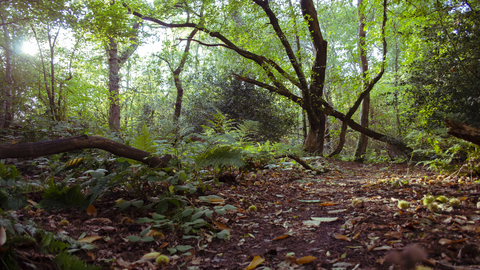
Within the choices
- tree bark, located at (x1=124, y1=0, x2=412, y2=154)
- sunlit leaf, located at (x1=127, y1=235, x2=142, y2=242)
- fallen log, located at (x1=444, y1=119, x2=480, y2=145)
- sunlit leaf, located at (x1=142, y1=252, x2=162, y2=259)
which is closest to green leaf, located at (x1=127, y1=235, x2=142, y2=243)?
sunlit leaf, located at (x1=127, y1=235, x2=142, y2=242)

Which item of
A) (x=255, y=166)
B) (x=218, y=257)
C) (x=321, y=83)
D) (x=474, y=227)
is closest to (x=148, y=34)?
(x=321, y=83)

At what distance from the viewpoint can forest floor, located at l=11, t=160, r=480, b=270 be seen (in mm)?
1313

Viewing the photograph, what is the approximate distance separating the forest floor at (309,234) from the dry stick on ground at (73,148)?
0.40 meters

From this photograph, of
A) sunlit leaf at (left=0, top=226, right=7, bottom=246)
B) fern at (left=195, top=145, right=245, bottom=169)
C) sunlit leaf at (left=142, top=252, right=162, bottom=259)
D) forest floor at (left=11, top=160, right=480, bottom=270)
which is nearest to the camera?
sunlit leaf at (left=0, top=226, right=7, bottom=246)

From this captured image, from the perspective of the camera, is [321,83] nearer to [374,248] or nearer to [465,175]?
[465,175]

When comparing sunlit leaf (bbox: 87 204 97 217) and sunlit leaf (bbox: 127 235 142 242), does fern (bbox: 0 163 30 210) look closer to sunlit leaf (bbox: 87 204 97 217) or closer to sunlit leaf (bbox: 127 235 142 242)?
sunlit leaf (bbox: 87 204 97 217)

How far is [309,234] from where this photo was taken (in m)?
1.84

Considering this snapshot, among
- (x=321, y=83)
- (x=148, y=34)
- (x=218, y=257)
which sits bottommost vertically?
(x=218, y=257)

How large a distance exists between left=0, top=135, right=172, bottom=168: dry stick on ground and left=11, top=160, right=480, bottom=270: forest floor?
40cm

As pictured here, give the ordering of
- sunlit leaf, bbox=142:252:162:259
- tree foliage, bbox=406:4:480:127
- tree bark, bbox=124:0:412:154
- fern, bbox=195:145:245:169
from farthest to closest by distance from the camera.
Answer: tree bark, bbox=124:0:412:154
tree foliage, bbox=406:4:480:127
fern, bbox=195:145:245:169
sunlit leaf, bbox=142:252:162:259

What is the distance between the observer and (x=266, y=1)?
312 inches

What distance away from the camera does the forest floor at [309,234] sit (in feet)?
4.31

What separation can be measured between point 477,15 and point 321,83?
4010mm

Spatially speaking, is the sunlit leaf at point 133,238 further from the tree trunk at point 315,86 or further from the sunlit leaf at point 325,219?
the tree trunk at point 315,86
